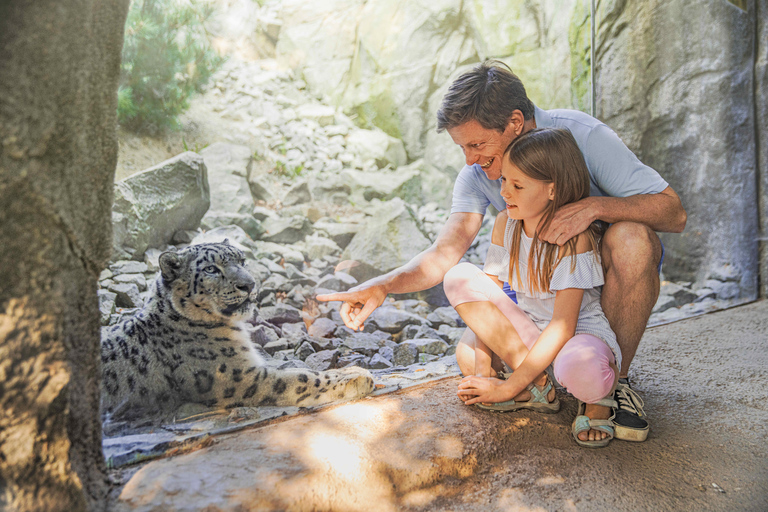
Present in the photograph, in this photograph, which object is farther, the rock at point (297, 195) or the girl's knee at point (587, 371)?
the rock at point (297, 195)

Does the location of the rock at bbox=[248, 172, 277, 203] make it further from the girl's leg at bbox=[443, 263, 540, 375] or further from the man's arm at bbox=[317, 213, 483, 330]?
the girl's leg at bbox=[443, 263, 540, 375]

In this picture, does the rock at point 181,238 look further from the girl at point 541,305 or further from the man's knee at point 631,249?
the man's knee at point 631,249

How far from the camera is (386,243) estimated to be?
6473mm

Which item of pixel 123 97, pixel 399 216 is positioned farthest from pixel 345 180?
pixel 123 97

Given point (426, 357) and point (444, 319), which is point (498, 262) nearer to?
point (426, 357)

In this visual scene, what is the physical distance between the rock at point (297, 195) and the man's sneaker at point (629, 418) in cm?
670

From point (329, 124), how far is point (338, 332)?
7.64m

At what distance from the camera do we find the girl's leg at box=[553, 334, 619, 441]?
214 cm

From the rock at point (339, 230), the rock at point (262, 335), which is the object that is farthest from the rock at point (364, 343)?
the rock at point (339, 230)

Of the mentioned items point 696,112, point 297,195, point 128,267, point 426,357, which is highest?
point 696,112

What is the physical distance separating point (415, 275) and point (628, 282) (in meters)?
1.11

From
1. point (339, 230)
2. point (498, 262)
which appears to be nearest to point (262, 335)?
point (498, 262)

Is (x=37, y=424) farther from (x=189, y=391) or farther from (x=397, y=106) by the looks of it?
(x=397, y=106)

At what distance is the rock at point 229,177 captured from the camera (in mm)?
7137
